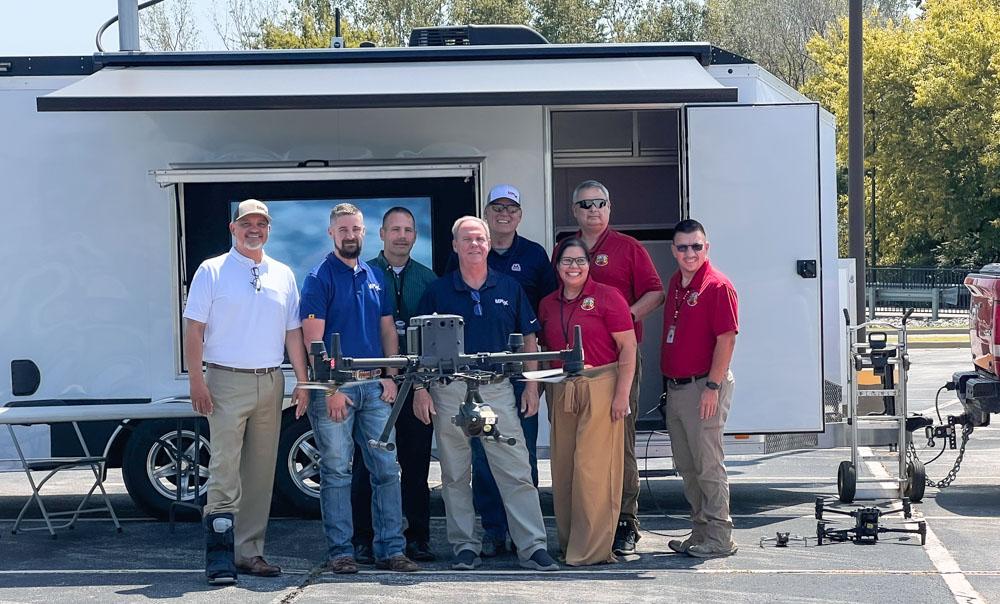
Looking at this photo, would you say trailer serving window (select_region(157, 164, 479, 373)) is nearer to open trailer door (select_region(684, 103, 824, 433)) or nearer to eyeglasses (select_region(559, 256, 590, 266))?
open trailer door (select_region(684, 103, 824, 433))

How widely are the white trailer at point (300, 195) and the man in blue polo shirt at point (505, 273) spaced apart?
3.54 feet

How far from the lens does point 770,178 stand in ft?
26.1

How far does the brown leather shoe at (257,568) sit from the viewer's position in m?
6.52

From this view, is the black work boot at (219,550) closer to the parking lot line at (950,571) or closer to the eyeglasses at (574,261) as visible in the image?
the eyeglasses at (574,261)

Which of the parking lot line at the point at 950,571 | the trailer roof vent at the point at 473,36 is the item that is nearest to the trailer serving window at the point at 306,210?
the trailer roof vent at the point at 473,36

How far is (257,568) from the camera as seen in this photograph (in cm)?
653

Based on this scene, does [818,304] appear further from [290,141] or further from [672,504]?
[290,141]

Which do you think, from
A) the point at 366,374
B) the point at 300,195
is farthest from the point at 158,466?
the point at 366,374

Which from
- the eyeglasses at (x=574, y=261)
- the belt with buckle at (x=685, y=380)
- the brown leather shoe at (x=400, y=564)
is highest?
the eyeglasses at (x=574, y=261)

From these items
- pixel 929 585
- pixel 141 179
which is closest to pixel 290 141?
pixel 141 179

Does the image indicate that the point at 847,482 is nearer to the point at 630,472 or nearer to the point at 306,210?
the point at 630,472

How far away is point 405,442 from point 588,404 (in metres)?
1.03

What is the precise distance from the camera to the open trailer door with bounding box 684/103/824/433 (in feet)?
26.0

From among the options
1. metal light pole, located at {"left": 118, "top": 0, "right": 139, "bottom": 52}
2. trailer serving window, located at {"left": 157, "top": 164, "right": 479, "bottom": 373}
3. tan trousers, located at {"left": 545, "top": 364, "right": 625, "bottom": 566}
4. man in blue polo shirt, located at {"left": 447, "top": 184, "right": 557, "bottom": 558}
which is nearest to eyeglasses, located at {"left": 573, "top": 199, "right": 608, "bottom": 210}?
man in blue polo shirt, located at {"left": 447, "top": 184, "right": 557, "bottom": 558}
